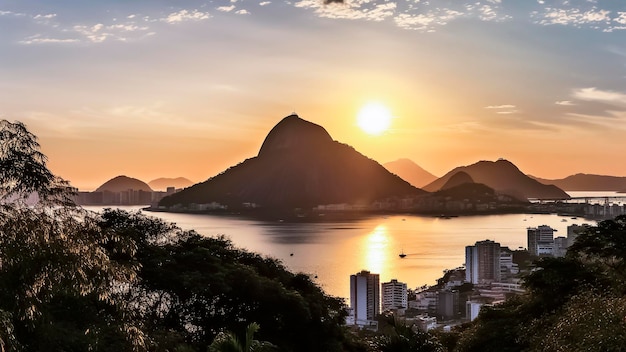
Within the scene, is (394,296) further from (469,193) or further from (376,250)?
(469,193)

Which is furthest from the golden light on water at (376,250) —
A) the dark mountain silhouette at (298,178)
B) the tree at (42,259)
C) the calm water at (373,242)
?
the tree at (42,259)

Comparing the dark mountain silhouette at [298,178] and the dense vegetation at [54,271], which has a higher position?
the dark mountain silhouette at [298,178]

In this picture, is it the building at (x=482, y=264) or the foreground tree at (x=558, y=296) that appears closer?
the foreground tree at (x=558, y=296)

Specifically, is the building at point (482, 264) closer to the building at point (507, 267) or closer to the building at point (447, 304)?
the building at point (507, 267)

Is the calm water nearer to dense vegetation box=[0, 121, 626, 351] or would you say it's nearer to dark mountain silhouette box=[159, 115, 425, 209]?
dark mountain silhouette box=[159, 115, 425, 209]

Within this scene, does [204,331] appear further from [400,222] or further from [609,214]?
[609,214]
